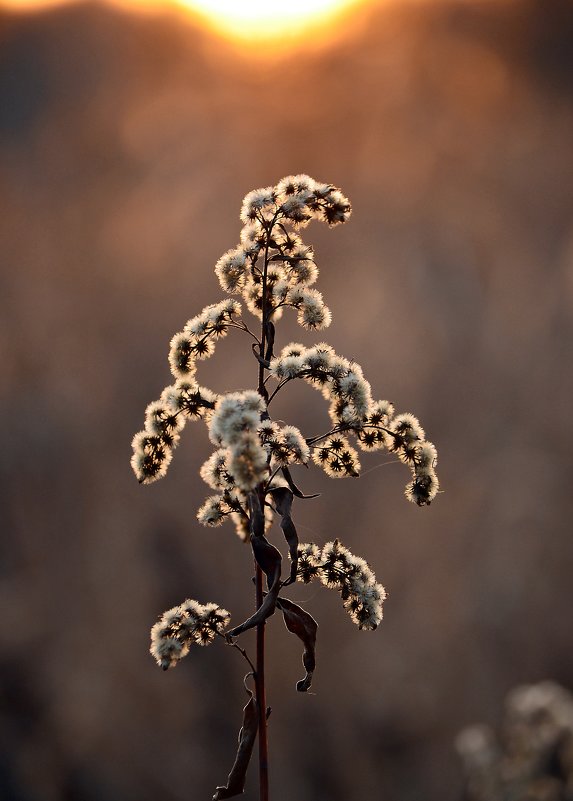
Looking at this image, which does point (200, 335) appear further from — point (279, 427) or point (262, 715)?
point (262, 715)

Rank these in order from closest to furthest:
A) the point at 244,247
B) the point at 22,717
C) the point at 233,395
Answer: the point at 233,395
the point at 244,247
the point at 22,717

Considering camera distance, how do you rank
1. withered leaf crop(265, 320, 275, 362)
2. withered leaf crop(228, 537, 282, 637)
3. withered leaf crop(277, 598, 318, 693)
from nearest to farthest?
withered leaf crop(228, 537, 282, 637) → withered leaf crop(277, 598, 318, 693) → withered leaf crop(265, 320, 275, 362)

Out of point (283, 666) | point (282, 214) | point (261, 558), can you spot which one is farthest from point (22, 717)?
point (282, 214)

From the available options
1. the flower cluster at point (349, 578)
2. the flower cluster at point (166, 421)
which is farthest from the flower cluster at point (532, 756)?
the flower cluster at point (166, 421)

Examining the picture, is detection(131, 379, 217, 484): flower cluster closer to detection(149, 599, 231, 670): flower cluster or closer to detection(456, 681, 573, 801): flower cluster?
detection(149, 599, 231, 670): flower cluster

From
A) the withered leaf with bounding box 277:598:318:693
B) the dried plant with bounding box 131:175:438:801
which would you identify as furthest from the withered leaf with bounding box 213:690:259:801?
the withered leaf with bounding box 277:598:318:693

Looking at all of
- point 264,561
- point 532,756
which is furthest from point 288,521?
point 532,756

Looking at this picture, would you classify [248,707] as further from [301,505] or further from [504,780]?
[301,505]
